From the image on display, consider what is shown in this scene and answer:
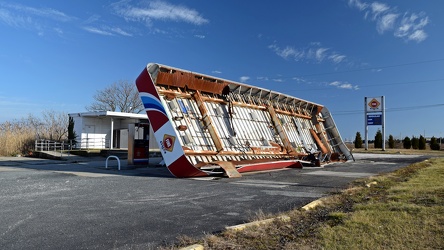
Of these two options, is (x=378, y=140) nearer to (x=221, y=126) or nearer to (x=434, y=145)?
(x=434, y=145)

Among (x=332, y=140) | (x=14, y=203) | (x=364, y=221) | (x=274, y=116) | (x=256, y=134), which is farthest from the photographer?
(x=332, y=140)

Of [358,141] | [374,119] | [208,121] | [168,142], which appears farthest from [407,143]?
[168,142]

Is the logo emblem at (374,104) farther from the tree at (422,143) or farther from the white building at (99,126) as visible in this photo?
the white building at (99,126)

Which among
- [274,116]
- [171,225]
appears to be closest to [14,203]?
[171,225]

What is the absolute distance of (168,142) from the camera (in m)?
11.1

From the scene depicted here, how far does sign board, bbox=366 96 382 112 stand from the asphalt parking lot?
123 ft

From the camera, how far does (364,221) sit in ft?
14.9

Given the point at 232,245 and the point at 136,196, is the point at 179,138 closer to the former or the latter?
the point at 136,196

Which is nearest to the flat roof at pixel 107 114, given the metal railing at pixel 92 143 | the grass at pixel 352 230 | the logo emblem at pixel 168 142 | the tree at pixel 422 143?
the metal railing at pixel 92 143

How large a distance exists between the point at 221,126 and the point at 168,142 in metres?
3.19

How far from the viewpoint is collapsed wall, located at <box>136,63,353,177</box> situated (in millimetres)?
11281

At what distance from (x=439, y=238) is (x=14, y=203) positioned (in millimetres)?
7236

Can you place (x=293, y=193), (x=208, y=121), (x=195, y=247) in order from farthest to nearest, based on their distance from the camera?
(x=208, y=121) → (x=293, y=193) → (x=195, y=247)

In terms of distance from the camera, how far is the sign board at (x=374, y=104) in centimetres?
4197
